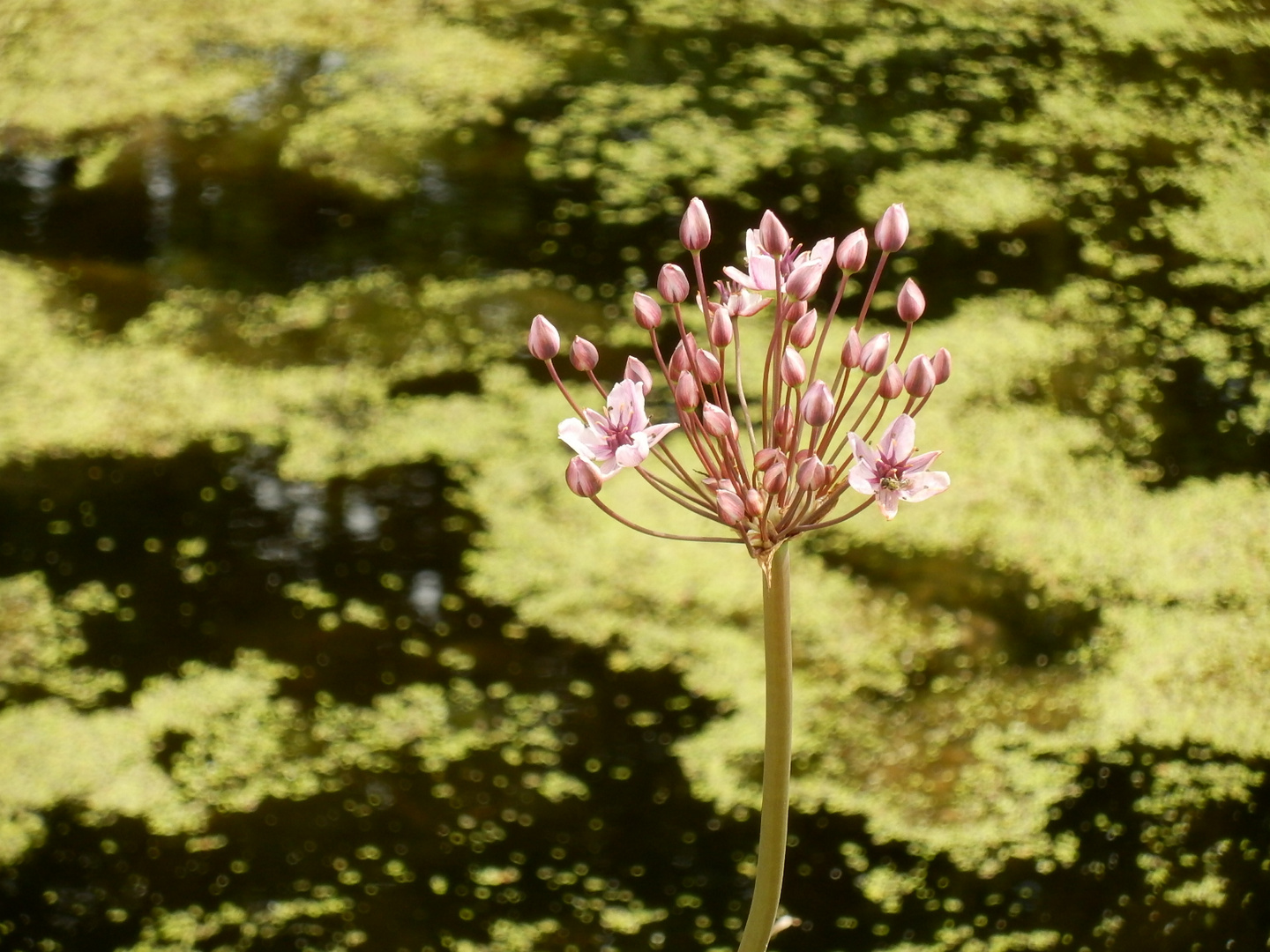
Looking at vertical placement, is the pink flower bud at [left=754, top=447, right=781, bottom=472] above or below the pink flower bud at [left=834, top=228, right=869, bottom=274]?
below

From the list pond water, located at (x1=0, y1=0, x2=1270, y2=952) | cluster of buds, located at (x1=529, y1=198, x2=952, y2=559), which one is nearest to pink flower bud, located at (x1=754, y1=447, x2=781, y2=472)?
cluster of buds, located at (x1=529, y1=198, x2=952, y2=559)

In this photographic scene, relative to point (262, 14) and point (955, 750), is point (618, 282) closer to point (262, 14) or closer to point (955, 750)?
point (955, 750)

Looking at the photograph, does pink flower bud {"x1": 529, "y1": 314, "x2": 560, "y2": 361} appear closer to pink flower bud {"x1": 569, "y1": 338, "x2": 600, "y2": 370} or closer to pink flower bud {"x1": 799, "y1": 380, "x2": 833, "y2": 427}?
pink flower bud {"x1": 569, "y1": 338, "x2": 600, "y2": 370}

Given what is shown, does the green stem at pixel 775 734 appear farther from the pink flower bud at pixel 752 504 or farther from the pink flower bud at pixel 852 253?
the pink flower bud at pixel 852 253

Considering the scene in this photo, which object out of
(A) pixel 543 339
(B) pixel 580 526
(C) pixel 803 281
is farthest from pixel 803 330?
(B) pixel 580 526

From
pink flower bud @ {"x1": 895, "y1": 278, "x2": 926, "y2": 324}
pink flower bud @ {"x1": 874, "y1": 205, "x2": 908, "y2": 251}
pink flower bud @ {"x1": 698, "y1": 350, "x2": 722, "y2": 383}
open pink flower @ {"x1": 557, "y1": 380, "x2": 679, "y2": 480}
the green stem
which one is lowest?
the green stem

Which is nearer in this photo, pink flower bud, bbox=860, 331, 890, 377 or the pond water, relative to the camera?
pink flower bud, bbox=860, 331, 890, 377

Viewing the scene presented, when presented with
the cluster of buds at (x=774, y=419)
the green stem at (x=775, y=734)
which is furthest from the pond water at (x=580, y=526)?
the cluster of buds at (x=774, y=419)
